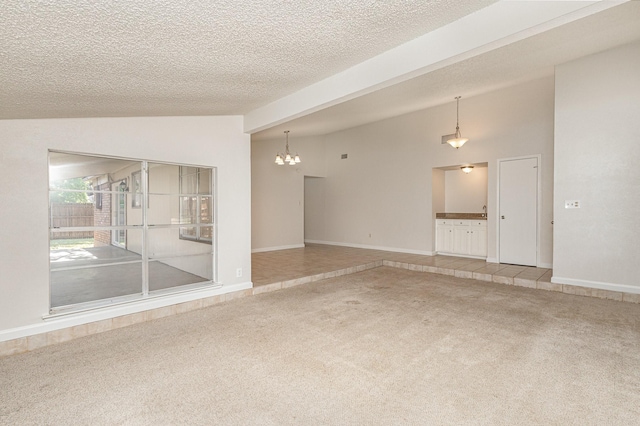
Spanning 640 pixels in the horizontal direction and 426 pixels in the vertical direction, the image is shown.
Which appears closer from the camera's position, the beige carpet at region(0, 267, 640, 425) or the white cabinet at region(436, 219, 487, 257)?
the beige carpet at region(0, 267, 640, 425)

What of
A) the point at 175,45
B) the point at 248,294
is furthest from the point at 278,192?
the point at 175,45

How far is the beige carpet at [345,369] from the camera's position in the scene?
1.88 meters

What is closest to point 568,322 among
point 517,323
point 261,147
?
point 517,323

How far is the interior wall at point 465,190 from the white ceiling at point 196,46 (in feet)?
12.0

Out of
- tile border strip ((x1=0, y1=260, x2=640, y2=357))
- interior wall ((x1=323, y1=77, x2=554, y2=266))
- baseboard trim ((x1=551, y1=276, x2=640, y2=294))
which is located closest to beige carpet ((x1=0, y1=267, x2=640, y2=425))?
tile border strip ((x1=0, y1=260, x2=640, y2=357))

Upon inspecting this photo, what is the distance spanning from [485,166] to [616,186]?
2672 mm

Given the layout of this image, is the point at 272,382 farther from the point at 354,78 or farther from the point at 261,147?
the point at 261,147

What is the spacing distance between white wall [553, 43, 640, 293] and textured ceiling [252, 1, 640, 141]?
370 millimetres

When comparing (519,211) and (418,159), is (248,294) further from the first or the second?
(519,211)

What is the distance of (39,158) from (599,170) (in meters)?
6.59

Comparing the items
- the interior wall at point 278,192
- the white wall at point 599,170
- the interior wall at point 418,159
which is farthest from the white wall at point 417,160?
the white wall at point 599,170

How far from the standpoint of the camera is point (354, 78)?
112 inches

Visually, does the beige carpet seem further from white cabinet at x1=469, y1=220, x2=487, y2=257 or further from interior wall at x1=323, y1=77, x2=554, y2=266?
interior wall at x1=323, y1=77, x2=554, y2=266

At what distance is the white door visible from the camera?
5781 millimetres
